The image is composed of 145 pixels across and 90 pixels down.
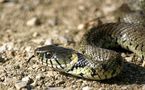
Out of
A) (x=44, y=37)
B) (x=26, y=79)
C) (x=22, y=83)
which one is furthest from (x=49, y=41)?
(x=22, y=83)

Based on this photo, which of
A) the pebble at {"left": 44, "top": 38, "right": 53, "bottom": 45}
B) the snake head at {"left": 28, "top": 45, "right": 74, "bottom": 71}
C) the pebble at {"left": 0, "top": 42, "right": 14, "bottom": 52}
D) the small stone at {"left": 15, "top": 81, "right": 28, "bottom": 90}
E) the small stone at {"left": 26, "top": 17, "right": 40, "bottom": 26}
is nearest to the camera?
the small stone at {"left": 15, "top": 81, "right": 28, "bottom": 90}

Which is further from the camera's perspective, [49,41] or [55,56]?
[49,41]

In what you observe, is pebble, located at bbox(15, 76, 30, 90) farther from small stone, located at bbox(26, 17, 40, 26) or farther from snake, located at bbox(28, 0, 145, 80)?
small stone, located at bbox(26, 17, 40, 26)

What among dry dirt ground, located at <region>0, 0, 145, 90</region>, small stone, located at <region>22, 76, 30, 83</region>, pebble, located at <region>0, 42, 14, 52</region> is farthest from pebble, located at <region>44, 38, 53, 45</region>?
small stone, located at <region>22, 76, 30, 83</region>

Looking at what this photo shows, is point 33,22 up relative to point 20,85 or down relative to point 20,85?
up

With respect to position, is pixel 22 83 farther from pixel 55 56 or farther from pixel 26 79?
pixel 55 56

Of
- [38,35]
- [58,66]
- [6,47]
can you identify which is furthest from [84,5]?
[58,66]

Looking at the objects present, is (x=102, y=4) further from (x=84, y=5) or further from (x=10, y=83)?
(x=10, y=83)
